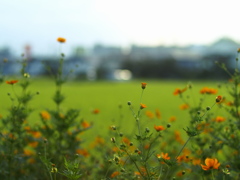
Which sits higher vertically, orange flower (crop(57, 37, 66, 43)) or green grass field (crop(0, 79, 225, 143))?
orange flower (crop(57, 37, 66, 43))

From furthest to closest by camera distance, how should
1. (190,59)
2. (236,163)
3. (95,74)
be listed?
(190,59), (95,74), (236,163)

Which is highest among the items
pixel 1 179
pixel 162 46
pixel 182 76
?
pixel 1 179

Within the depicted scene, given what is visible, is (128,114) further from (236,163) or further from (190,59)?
(190,59)

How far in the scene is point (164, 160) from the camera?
1.30 metres

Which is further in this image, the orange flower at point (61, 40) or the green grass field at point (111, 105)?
the green grass field at point (111, 105)

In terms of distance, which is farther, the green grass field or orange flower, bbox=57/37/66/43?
the green grass field

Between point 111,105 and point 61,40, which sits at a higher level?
point 61,40

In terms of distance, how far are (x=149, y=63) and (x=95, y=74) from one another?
191 inches

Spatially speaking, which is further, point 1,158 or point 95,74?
point 95,74

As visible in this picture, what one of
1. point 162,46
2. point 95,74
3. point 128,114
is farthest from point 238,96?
point 162,46

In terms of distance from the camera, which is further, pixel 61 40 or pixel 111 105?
pixel 111 105

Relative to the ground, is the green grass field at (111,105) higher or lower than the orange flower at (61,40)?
lower

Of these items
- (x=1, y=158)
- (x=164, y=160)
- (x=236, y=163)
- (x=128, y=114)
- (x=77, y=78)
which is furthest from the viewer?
(x=77, y=78)

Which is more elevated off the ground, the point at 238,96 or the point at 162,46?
the point at 238,96
